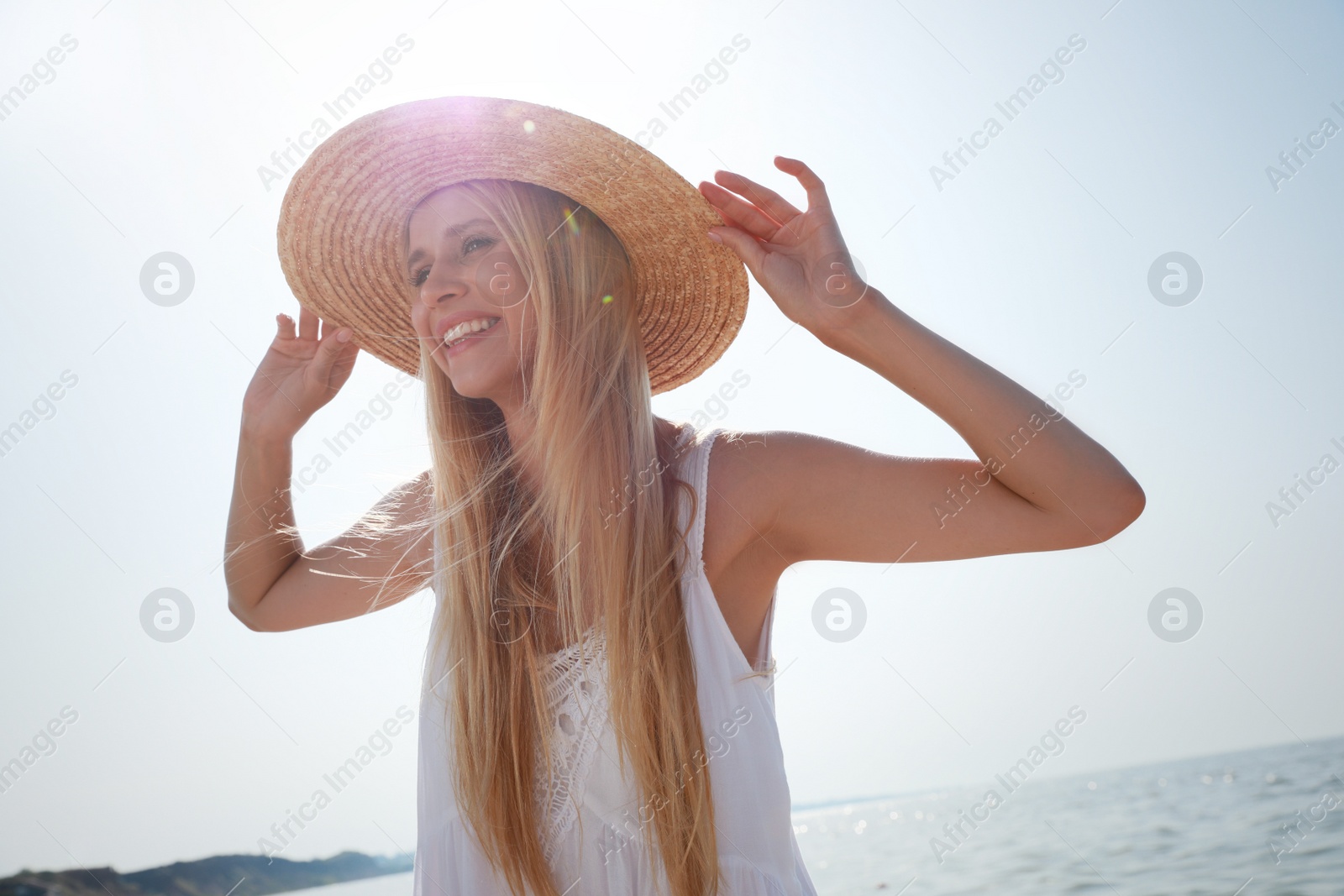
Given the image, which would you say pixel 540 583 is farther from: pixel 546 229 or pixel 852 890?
pixel 852 890

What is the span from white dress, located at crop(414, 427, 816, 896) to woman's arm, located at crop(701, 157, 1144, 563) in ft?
0.84

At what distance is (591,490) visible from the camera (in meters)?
2.00

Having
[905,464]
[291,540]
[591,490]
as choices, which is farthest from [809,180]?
[291,540]

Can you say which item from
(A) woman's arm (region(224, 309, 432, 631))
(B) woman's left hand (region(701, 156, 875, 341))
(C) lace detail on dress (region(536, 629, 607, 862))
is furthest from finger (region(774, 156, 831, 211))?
(A) woman's arm (region(224, 309, 432, 631))

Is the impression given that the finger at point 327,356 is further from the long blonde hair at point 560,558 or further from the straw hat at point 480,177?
the long blonde hair at point 560,558

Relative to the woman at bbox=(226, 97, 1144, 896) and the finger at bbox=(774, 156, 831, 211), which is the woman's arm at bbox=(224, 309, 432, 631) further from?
the finger at bbox=(774, 156, 831, 211)

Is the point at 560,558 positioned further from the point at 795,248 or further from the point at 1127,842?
the point at 1127,842

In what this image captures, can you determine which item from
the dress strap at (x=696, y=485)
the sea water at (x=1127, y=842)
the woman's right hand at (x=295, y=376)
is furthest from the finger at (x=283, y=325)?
the sea water at (x=1127, y=842)

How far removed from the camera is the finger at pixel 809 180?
1742mm

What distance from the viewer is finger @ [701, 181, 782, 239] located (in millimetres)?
1902

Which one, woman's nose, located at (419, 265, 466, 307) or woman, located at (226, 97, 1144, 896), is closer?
woman, located at (226, 97, 1144, 896)

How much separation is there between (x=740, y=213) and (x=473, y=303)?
2.45 feet

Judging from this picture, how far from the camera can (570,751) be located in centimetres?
182

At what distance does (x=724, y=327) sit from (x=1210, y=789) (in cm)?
1612
